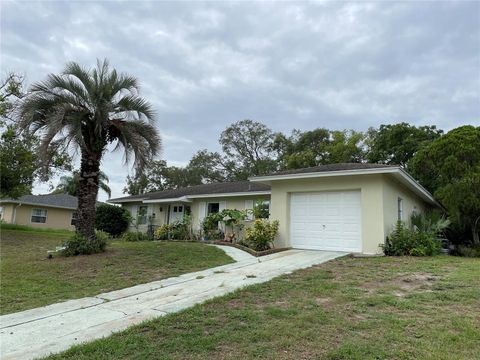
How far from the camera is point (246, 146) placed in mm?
42125

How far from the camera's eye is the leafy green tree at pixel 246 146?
41.2m

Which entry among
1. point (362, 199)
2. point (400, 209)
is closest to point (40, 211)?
point (362, 199)

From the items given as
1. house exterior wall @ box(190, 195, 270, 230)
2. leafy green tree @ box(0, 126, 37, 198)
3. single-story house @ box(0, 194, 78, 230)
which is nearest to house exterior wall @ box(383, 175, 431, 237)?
house exterior wall @ box(190, 195, 270, 230)

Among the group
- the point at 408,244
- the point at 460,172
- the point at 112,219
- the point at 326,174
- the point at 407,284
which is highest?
the point at 460,172

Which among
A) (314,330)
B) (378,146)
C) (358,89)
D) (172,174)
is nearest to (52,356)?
(314,330)

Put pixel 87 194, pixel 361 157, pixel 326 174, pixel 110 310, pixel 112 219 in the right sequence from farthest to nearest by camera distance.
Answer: pixel 361 157 < pixel 112 219 < pixel 326 174 < pixel 87 194 < pixel 110 310

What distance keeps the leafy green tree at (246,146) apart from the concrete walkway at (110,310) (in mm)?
32190

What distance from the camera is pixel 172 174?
45.5 m

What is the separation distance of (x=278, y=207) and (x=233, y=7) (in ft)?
24.3

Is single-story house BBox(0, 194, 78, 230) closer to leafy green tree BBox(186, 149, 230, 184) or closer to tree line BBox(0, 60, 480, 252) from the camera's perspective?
tree line BBox(0, 60, 480, 252)

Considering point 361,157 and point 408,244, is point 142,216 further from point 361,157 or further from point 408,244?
point 361,157

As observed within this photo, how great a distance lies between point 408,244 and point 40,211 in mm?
30558

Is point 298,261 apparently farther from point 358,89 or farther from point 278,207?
point 358,89

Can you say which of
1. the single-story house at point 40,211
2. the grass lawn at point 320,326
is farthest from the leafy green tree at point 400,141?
the single-story house at point 40,211
